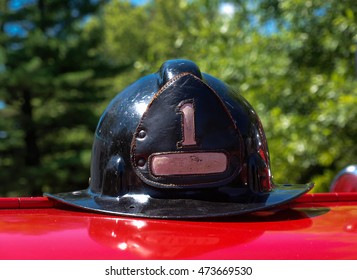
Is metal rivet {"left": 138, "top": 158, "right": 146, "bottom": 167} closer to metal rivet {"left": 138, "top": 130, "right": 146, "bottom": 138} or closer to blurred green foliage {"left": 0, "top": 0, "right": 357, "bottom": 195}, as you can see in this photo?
metal rivet {"left": 138, "top": 130, "right": 146, "bottom": 138}

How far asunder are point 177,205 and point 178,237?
0.90 feet

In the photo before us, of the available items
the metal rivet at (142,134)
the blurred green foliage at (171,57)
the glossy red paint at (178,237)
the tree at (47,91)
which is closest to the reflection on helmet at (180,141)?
the metal rivet at (142,134)

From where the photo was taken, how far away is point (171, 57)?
17047mm

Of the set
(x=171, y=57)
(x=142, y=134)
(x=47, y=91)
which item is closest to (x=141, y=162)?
(x=142, y=134)

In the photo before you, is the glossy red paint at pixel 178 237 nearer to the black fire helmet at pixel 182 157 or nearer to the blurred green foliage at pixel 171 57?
the black fire helmet at pixel 182 157

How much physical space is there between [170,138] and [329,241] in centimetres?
53

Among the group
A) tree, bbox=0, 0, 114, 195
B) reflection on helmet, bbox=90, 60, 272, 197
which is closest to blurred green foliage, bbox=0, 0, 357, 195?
tree, bbox=0, 0, 114, 195

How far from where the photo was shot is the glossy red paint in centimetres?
126

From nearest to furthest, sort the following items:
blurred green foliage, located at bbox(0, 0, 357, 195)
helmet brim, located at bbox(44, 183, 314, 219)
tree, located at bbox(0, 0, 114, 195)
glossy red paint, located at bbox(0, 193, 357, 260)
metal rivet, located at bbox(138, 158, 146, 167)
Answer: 1. glossy red paint, located at bbox(0, 193, 357, 260)
2. helmet brim, located at bbox(44, 183, 314, 219)
3. metal rivet, located at bbox(138, 158, 146, 167)
4. blurred green foliage, located at bbox(0, 0, 357, 195)
5. tree, located at bbox(0, 0, 114, 195)

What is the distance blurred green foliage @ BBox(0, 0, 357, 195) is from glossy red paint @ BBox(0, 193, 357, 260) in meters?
4.12

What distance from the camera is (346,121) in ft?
18.2

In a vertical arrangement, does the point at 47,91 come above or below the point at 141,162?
above

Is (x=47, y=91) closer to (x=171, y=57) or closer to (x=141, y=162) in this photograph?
(x=171, y=57)
